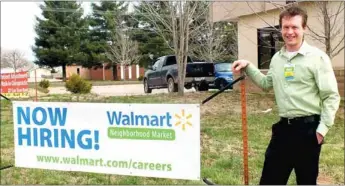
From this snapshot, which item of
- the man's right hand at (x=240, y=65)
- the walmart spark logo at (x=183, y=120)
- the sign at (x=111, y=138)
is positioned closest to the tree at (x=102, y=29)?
the sign at (x=111, y=138)

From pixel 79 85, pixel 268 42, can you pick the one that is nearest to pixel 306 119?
pixel 268 42

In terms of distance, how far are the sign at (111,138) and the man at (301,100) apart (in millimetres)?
1014

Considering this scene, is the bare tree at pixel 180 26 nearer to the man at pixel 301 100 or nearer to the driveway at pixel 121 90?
the driveway at pixel 121 90

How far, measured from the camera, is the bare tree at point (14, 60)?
907cm

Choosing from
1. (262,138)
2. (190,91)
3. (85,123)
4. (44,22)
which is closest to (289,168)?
(85,123)

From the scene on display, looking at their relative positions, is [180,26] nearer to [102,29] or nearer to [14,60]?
[102,29]

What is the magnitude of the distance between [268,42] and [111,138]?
13.4ft

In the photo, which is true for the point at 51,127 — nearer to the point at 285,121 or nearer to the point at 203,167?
the point at 203,167

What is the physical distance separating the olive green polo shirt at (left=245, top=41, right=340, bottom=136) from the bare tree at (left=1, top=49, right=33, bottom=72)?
7237mm

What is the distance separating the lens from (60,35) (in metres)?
8.52

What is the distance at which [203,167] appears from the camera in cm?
514

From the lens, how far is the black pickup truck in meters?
5.72

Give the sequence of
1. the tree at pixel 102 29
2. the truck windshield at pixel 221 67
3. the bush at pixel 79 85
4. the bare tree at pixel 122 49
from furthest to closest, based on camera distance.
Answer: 1. the bush at pixel 79 85
2. the tree at pixel 102 29
3. the bare tree at pixel 122 49
4. the truck windshield at pixel 221 67

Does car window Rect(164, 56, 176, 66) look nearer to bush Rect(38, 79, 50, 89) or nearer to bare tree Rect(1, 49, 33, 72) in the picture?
bush Rect(38, 79, 50, 89)
